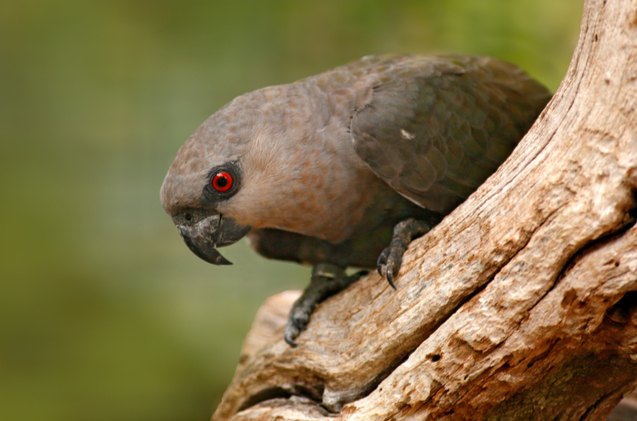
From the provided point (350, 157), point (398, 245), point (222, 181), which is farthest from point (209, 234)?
point (398, 245)

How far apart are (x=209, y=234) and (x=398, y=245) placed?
0.95 metres

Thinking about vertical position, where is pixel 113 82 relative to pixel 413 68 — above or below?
above

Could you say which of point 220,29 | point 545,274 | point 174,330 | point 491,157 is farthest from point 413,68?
point 174,330

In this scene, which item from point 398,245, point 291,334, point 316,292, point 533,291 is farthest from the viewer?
point 316,292

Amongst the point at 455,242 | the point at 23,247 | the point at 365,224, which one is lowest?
the point at 455,242

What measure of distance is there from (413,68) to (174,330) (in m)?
2.99

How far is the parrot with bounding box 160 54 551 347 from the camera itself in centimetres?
343

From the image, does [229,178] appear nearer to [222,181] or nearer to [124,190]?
[222,181]

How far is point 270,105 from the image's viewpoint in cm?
369

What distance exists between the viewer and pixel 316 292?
3.85 m

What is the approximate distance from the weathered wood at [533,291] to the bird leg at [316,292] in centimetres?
35

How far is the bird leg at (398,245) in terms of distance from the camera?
3.13 m

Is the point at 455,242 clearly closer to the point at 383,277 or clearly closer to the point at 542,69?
the point at 383,277

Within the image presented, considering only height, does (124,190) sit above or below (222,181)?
above
